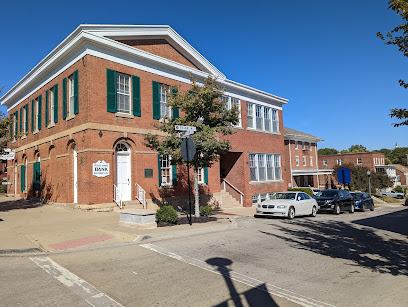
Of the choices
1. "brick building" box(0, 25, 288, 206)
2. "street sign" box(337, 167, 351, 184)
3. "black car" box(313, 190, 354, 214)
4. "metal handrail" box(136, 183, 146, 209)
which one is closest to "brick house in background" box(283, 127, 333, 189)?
"street sign" box(337, 167, 351, 184)

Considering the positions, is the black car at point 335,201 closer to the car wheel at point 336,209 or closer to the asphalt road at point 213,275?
the car wheel at point 336,209

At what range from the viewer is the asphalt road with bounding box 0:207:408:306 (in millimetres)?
4742

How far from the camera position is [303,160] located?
4631 cm

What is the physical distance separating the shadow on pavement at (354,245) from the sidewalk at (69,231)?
2.76 metres

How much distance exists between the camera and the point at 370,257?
7707 millimetres

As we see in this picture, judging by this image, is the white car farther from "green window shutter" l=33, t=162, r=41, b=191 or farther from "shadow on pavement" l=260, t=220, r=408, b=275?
"green window shutter" l=33, t=162, r=41, b=191

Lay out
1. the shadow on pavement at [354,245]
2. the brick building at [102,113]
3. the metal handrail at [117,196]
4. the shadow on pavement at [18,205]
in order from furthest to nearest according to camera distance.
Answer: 1. the shadow on pavement at [18,205]
2. the metal handrail at [117,196]
3. the brick building at [102,113]
4. the shadow on pavement at [354,245]

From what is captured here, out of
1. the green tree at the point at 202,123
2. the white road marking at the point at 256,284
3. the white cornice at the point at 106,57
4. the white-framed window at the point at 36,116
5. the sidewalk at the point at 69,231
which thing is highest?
the white cornice at the point at 106,57

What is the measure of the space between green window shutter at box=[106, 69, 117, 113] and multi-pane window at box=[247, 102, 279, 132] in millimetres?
12715

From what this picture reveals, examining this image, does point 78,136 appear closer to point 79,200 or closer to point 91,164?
point 91,164

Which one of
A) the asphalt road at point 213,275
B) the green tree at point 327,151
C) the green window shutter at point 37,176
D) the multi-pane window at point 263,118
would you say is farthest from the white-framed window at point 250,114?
the green tree at point 327,151

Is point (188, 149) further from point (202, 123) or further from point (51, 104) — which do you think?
point (51, 104)

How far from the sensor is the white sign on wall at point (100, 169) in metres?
14.9

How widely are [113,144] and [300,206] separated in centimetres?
987
